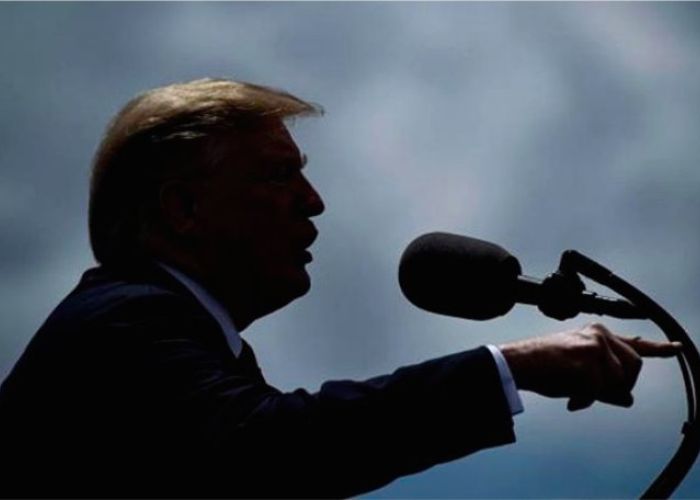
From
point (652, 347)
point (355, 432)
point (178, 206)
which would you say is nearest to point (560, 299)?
point (652, 347)

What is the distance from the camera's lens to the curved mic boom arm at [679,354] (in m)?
2.77

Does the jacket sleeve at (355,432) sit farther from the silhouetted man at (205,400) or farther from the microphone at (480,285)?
the microphone at (480,285)

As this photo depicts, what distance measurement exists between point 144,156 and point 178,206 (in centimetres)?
22

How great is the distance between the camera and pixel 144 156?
3557 millimetres

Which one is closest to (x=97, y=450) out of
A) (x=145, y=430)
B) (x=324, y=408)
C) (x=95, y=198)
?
(x=145, y=430)

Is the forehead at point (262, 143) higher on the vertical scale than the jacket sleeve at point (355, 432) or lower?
higher

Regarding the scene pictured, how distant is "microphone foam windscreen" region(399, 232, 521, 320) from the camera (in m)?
3.08

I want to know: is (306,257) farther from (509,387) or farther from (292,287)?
(509,387)

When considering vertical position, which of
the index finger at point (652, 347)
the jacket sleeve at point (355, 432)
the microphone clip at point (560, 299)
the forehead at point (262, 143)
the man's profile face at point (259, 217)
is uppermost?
the forehead at point (262, 143)

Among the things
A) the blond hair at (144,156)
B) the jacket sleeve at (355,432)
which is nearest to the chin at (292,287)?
the blond hair at (144,156)

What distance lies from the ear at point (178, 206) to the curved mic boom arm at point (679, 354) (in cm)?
125

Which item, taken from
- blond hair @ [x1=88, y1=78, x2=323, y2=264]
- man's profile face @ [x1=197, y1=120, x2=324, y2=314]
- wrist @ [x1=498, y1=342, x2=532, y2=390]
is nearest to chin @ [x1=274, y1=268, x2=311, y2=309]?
man's profile face @ [x1=197, y1=120, x2=324, y2=314]

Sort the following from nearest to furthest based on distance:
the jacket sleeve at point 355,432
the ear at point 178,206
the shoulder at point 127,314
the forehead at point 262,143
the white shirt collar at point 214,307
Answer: the jacket sleeve at point 355,432, the shoulder at point 127,314, the white shirt collar at point 214,307, the ear at point 178,206, the forehead at point 262,143

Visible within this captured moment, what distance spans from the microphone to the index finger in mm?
181
